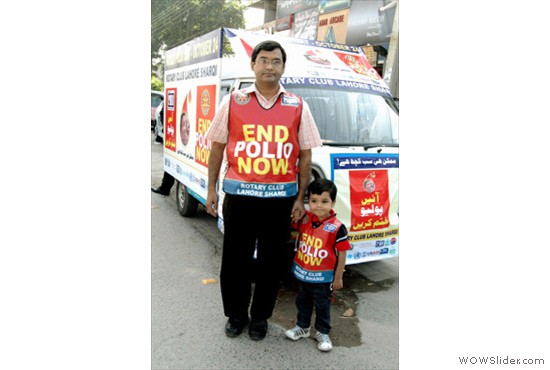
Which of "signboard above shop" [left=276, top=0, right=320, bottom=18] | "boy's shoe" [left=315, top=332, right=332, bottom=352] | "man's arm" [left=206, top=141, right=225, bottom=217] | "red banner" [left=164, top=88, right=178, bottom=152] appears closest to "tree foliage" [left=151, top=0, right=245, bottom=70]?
"signboard above shop" [left=276, top=0, right=320, bottom=18]

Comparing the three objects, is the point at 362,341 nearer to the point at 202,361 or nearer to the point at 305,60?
the point at 202,361

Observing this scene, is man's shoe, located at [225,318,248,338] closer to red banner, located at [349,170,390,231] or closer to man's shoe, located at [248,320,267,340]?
man's shoe, located at [248,320,267,340]

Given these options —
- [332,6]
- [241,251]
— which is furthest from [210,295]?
[332,6]

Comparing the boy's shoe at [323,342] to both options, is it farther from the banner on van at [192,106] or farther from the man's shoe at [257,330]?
the banner on van at [192,106]

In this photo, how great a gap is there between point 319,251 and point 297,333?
24.6 inches

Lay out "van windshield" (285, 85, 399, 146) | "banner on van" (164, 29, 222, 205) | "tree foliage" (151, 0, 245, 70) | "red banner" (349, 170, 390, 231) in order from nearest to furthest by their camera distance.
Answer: "red banner" (349, 170, 390, 231) → "van windshield" (285, 85, 399, 146) → "banner on van" (164, 29, 222, 205) → "tree foliage" (151, 0, 245, 70)

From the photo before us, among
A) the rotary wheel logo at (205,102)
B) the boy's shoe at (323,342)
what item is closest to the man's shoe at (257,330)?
the boy's shoe at (323,342)

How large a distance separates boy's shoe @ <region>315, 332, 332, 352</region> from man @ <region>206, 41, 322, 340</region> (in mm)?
361

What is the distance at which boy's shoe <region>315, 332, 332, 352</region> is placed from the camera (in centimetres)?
270

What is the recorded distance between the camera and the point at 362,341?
287cm

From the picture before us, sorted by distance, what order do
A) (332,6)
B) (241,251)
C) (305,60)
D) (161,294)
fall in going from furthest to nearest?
(332,6)
(305,60)
(161,294)
(241,251)

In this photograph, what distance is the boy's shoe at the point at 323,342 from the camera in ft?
8.86

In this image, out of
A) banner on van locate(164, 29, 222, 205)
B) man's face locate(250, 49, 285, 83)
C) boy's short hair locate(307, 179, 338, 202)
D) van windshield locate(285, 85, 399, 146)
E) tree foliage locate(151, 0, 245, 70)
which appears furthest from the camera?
tree foliage locate(151, 0, 245, 70)

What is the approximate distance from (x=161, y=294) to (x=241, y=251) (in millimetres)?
1048
